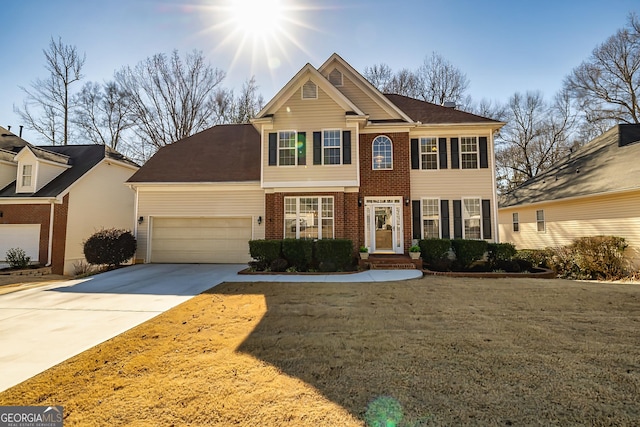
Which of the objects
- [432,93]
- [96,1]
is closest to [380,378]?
[96,1]

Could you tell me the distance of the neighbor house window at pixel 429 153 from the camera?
13.0 metres

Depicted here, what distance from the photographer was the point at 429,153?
42.8 feet

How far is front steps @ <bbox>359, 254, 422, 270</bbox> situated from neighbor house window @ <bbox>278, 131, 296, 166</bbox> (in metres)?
4.92

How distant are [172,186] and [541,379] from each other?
1382cm

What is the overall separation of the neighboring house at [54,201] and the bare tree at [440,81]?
22432 millimetres

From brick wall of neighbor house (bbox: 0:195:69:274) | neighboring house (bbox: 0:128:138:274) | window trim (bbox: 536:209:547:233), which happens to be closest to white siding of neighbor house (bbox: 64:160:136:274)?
neighboring house (bbox: 0:128:138:274)

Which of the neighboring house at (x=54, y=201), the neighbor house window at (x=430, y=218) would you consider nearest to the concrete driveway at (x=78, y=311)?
the neighboring house at (x=54, y=201)

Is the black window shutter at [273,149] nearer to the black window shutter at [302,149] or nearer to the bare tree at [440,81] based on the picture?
the black window shutter at [302,149]

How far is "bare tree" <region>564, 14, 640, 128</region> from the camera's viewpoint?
→ 2116cm

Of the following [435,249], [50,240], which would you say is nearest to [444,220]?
[435,249]

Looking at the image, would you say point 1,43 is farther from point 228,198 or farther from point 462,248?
point 462,248

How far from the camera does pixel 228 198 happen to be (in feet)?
43.3

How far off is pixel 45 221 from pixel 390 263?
1490 centimetres

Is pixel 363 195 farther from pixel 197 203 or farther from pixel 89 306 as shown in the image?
pixel 89 306
